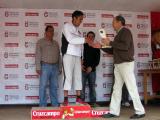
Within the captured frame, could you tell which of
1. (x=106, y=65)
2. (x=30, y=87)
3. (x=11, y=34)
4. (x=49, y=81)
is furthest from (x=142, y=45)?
(x=11, y=34)

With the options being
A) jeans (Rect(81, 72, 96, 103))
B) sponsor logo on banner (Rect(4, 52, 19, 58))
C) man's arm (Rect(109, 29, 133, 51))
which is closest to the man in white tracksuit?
man's arm (Rect(109, 29, 133, 51))

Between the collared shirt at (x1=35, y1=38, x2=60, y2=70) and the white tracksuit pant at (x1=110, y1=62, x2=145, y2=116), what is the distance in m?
1.87

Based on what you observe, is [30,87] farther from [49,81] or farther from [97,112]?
[97,112]

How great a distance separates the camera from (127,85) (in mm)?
5969

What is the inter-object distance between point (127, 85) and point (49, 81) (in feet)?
7.97

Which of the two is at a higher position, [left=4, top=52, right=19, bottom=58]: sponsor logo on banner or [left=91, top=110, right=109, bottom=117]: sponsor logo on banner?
[left=4, top=52, right=19, bottom=58]: sponsor logo on banner

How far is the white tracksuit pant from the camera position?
5.94 meters

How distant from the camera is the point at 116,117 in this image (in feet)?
20.4

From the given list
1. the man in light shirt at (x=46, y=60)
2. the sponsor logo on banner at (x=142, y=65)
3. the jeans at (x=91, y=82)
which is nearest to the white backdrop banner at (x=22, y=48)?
the jeans at (x=91, y=82)

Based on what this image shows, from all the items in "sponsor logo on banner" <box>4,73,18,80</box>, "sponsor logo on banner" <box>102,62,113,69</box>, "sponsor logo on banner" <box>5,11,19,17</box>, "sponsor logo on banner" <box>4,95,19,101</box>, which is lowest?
"sponsor logo on banner" <box>4,95,19,101</box>

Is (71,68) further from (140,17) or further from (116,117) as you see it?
(140,17)

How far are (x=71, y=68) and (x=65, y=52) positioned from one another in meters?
0.29

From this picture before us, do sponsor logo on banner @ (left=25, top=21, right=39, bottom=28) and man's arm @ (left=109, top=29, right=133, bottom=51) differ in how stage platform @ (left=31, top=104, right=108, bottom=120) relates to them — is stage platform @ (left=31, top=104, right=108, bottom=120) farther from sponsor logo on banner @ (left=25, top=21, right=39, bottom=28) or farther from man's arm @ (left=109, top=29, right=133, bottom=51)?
sponsor logo on banner @ (left=25, top=21, right=39, bottom=28)

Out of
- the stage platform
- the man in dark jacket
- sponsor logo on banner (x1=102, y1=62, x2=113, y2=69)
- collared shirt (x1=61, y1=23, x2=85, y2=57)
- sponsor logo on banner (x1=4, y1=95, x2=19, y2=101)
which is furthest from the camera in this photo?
sponsor logo on banner (x1=102, y1=62, x2=113, y2=69)
